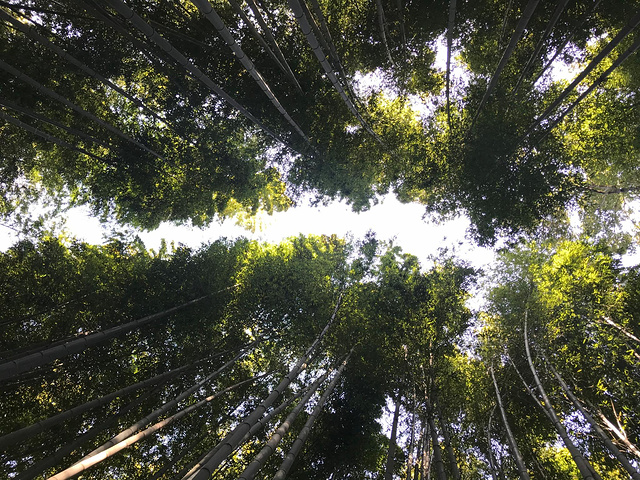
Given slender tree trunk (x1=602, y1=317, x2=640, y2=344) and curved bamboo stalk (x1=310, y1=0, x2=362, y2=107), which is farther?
slender tree trunk (x1=602, y1=317, x2=640, y2=344)

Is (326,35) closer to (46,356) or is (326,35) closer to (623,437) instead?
(46,356)

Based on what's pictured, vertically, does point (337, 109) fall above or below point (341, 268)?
above

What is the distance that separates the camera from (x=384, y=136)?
7008mm

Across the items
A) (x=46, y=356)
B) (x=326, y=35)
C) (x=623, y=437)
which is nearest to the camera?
(x=46, y=356)

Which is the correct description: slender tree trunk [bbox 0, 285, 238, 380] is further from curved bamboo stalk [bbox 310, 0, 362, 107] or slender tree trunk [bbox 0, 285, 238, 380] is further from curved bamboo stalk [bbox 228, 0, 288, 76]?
curved bamboo stalk [bbox 310, 0, 362, 107]

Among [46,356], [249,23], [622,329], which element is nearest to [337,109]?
[249,23]

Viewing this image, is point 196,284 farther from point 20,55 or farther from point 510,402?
point 510,402

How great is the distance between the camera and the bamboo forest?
543 cm

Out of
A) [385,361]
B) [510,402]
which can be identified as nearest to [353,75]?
[385,361]

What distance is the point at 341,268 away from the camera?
7.78 m

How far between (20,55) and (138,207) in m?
3.55

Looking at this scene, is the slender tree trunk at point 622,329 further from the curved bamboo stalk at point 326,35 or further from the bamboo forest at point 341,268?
the curved bamboo stalk at point 326,35

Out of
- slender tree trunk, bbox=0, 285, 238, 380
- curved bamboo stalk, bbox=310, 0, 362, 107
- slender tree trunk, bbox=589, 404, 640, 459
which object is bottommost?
slender tree trunk, bbox=589, 404, 640, 459

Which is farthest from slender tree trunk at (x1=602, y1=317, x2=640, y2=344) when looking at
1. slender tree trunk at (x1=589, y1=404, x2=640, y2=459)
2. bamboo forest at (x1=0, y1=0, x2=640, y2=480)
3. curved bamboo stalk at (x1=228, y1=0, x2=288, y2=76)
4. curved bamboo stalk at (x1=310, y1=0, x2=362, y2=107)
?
curved bamboo stalk at (x1=228, y1=0, x2=288, y2=76)
